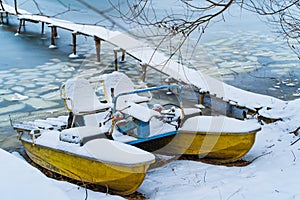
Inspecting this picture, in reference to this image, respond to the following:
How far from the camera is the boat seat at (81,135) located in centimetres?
304

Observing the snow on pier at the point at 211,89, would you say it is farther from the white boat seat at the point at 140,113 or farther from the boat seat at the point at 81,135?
the boat seat at the point at 81,135

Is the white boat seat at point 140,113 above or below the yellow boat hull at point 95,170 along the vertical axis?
above

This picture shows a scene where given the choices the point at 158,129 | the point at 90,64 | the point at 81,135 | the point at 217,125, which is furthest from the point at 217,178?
the point at 90,64

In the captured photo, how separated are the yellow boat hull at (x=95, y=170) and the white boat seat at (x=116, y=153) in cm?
4

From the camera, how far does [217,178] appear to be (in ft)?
9.81

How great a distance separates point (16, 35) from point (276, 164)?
28.6 feet

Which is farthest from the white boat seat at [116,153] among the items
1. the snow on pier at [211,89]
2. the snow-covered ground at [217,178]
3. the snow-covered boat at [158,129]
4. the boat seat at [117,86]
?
the boat seat at [117,86]

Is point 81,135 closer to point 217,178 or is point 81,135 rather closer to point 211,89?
point 217,178

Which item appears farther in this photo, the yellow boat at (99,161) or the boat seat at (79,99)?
the boat seat at (79,99)

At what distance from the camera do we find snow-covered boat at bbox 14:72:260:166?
3.21 meters

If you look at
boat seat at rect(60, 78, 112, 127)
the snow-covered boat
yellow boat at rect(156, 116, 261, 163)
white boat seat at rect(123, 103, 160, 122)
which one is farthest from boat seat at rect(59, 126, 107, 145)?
yellow boat at rect(156, 116, 261, 163)

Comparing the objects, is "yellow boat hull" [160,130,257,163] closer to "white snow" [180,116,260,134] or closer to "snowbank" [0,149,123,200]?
"white snow" [180,116,260,134]

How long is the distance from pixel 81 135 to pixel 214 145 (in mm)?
1185

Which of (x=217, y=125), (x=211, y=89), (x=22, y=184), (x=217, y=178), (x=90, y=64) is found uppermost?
(x=22, y=184)
